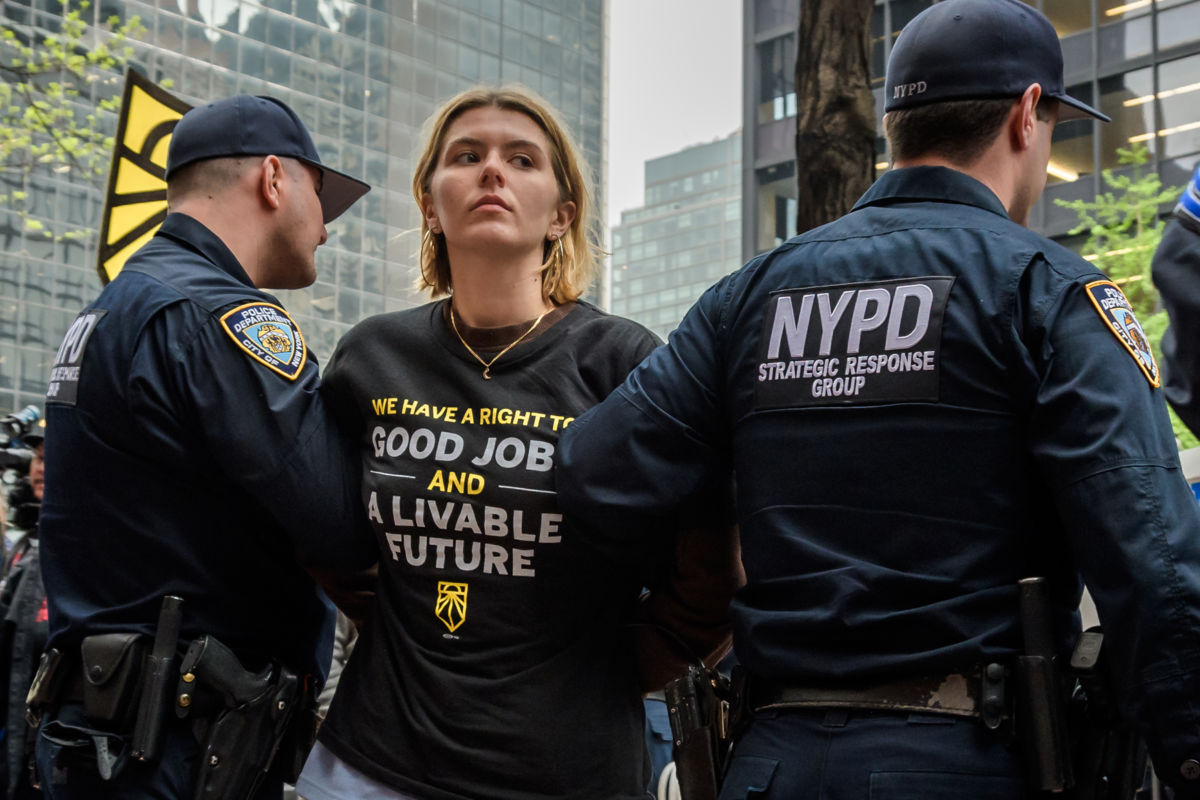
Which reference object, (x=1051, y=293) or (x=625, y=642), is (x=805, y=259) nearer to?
(x=1051, y=293)

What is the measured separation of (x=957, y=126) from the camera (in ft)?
8.39

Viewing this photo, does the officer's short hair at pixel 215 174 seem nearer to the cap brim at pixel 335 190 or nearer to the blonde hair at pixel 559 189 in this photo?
the cap brim at pixel 335 190

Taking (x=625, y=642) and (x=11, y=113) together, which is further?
(x=11, y=113)

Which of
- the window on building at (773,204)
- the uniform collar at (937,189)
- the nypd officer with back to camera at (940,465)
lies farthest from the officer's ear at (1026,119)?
the window on building at (773,204)

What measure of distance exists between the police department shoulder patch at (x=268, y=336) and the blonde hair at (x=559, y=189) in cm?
45

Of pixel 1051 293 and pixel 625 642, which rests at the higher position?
pixel 1051 293

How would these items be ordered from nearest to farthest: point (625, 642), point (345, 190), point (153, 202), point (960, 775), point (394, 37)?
point (960, 775) < point (625, 642) < point (345, 190) < point (153, 202) < point (394, 37)

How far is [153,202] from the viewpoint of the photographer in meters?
6.17

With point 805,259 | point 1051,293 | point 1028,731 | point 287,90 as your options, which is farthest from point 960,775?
point 287,90

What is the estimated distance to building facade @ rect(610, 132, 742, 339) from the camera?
5915 inches

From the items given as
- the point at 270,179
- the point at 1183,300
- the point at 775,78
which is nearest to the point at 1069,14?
the point at 775,78

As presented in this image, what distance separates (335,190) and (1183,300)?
2135mm

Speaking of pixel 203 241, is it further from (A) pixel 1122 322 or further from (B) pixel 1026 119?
(A) pixel 1122 322

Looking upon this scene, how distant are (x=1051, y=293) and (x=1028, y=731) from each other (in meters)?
0.71
